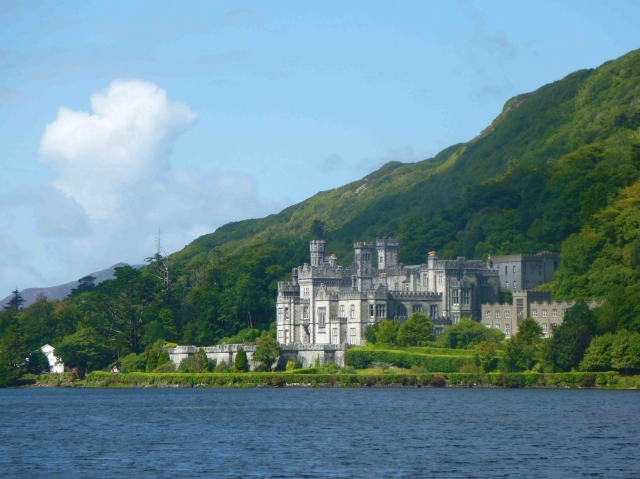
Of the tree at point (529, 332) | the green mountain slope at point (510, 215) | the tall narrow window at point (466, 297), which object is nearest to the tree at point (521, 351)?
the tree at point (529, 332)

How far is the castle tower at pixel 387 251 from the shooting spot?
119312 mm

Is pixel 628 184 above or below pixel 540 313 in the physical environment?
above

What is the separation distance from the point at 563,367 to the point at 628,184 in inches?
1409

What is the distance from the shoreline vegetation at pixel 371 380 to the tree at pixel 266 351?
1.90 m

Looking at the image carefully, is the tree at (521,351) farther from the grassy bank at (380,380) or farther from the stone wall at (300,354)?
the stone wall at (300,354)

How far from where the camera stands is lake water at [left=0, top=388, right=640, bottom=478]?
48.8 m

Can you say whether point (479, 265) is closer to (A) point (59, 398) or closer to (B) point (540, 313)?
(B) point (540, 313)

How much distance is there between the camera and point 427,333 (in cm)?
10181

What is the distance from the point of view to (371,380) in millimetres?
95312

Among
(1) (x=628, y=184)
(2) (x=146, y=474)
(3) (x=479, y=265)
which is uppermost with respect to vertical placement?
(1) (x=628, y=184)

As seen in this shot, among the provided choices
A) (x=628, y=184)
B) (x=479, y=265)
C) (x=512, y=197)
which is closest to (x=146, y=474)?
(x=479, y=265)

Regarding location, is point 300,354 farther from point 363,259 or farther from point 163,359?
point 363,259

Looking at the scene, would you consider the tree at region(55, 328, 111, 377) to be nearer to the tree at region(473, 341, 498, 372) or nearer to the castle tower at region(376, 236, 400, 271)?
the castle tower at region(376, 236, 400, 271)

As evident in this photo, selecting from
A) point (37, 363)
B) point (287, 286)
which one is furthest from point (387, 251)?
point (37, 363)
